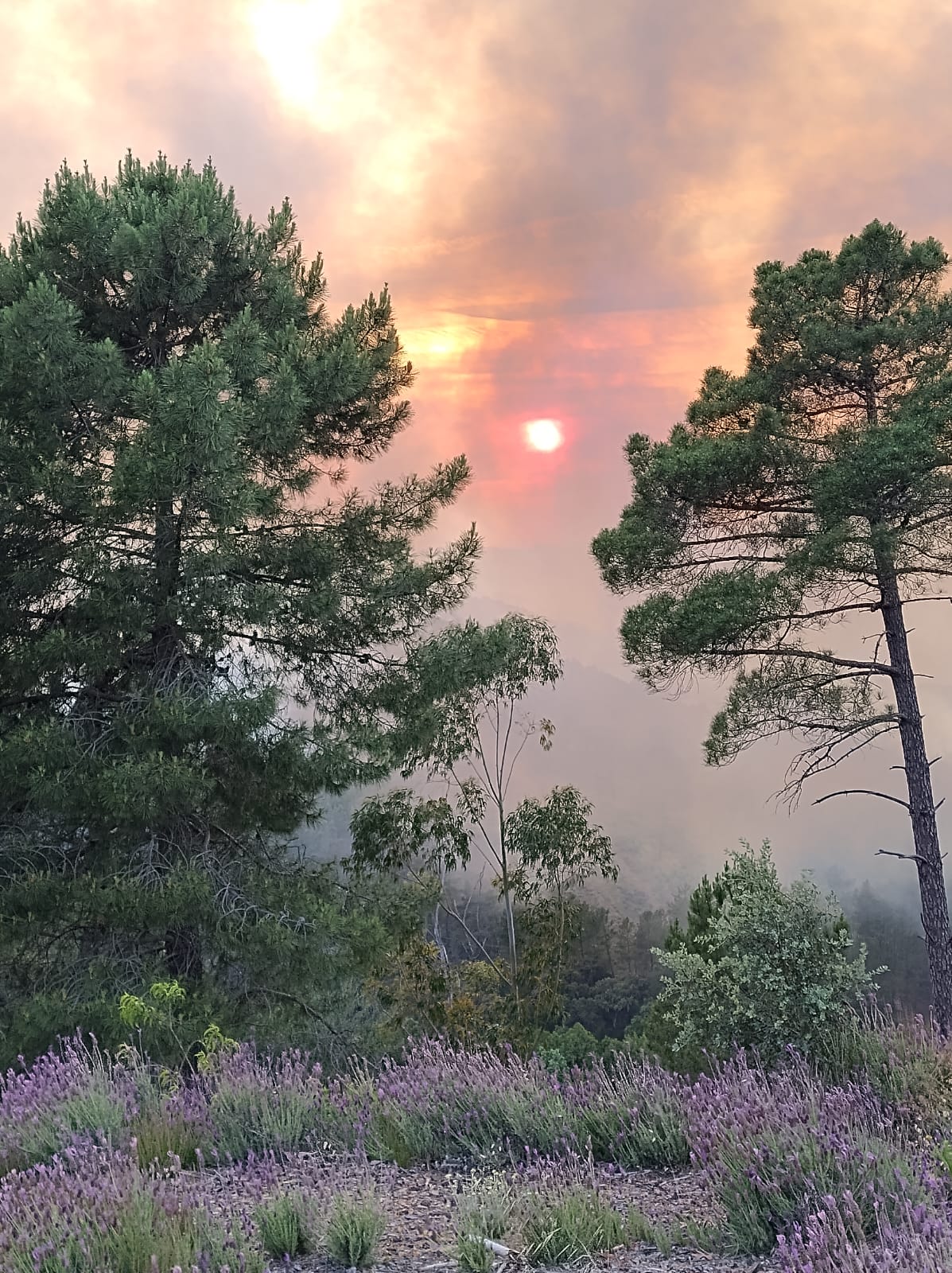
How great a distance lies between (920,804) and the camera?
11.4 metres

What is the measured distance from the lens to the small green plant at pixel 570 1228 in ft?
10.5

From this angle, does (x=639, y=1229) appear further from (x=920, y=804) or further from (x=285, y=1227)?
(x=920, y=804)

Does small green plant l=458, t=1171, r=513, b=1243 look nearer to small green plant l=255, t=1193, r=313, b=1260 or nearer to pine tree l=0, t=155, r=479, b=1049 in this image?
small green plant l=255, t=1193, r=313, b=1260

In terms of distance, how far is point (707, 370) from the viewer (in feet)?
46.4

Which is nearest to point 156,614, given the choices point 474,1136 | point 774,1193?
point 474,1136

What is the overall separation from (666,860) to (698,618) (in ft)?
39.2

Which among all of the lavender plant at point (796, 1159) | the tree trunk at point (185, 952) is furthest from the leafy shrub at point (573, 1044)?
the lavender plant at point (796, 1159)

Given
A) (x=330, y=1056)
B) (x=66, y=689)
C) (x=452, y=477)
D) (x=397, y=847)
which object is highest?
(x=452, y=477)

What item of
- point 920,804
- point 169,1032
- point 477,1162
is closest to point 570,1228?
point 477,1162

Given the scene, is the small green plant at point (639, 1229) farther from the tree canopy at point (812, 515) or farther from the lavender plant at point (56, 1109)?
the tree canopy at point (812, 515)

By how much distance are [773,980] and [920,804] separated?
7.19 meters

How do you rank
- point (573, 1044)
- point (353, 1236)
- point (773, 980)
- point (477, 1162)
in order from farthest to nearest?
point (573, 1044) < point (773, 980) < point (477, 1162) < point (353, 1236)

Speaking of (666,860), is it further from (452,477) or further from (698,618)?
(452,477)

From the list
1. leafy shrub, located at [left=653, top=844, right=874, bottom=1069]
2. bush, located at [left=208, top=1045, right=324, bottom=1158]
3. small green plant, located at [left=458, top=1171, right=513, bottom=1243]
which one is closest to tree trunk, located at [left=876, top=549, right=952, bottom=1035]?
leafy shrub, located at [left=653, top=844, right=874, bottom=1069]
